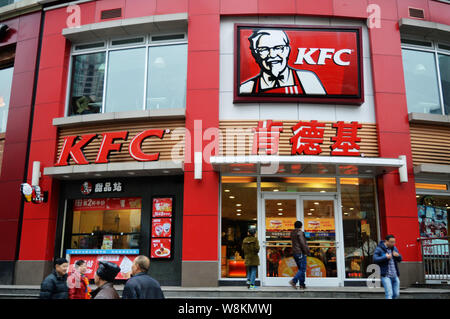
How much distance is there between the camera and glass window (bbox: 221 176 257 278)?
11023 mm

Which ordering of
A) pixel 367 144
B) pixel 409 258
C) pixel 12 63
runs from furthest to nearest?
pixel 12 63 < pixel 367 144 < pixel 409 258

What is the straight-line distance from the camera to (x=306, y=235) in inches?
440

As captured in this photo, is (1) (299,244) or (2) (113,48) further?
(2) (113,48)

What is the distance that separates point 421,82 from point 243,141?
6612mm

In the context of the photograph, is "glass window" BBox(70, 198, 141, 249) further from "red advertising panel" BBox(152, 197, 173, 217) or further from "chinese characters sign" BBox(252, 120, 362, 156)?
"chinese characters sign" BBox(252, 120, 362, 156)

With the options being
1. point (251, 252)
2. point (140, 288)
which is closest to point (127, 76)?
point (251, 252)

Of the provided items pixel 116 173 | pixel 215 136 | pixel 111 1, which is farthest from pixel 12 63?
pixel 215 136

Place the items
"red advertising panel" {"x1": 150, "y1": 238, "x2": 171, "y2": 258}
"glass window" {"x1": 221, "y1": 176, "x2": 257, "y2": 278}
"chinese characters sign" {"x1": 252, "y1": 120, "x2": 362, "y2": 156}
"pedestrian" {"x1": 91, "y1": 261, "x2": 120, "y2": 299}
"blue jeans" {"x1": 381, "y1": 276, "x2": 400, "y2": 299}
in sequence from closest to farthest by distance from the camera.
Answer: "pedestrian" {"x1": 91, "y1": 261, "x2": 120, "y2": 299} < "blue jeans" {"x1": 381, "y1": 276, "x2": 400, "y2": 299} < "glass window" {"x1": 221, "y1": 176, "x2": 257, "y2": 278} < "chinese characters sign" {"x1": 252, "y1": 120, "x2": 362, "y2": 156} < "red advertising panel" {"x1": 150, "y1": 238, "x2": 171, "y2": 258}

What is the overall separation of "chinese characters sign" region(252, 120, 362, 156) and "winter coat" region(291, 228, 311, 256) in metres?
2.51

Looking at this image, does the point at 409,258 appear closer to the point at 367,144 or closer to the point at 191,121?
the point at 367,144

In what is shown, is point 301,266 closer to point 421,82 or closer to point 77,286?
point 77,286

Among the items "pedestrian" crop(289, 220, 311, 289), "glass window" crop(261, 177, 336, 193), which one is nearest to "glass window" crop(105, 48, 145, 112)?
"glass window" crop(261, 177, 336, 193)

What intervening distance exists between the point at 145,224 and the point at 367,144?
7344 millimetres

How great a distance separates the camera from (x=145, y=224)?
11578mm
